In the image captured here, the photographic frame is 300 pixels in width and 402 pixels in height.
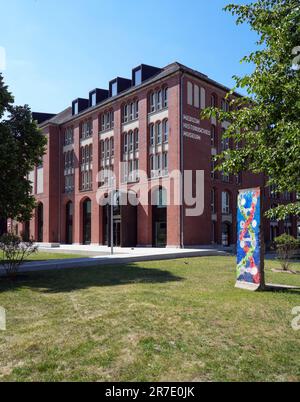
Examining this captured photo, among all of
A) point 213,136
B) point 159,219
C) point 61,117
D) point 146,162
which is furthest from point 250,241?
point 61,117

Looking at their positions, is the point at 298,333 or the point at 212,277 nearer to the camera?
the point at 298,333

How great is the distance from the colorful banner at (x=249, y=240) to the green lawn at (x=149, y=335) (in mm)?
626

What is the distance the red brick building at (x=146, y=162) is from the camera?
33.4 metres

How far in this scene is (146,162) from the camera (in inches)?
1404

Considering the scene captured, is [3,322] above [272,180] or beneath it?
beneath

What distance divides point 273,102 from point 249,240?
4756 mm

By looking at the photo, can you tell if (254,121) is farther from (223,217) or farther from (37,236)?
(37,236)

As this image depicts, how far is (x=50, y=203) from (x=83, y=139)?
8856mm

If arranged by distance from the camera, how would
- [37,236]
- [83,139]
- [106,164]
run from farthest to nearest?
[37,236]
[83,139]
[106,164]

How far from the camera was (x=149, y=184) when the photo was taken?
3525 centimetres

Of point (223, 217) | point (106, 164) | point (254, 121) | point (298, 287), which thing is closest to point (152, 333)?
point (254, 121)

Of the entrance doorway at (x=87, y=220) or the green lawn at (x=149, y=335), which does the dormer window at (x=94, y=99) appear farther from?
the green lawn at (x=149, y=335)

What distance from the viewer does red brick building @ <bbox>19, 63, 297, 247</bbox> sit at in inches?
1316

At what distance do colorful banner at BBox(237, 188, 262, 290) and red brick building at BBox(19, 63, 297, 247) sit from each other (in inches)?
809
